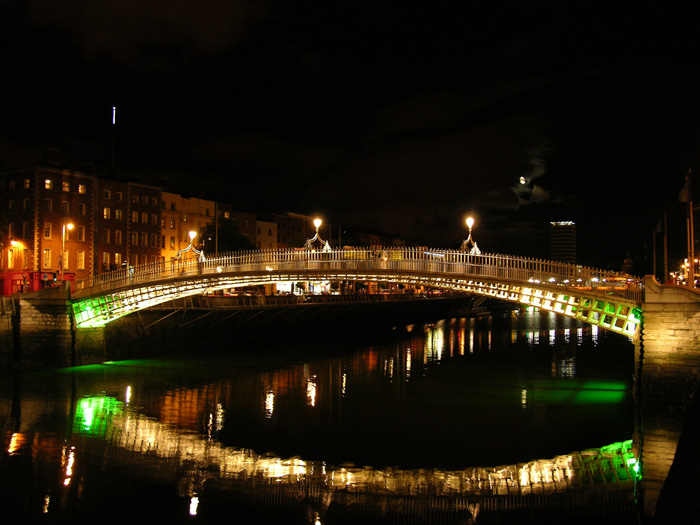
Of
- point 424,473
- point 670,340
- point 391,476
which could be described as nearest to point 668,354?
point 670,340

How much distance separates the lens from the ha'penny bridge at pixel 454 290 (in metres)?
21.6

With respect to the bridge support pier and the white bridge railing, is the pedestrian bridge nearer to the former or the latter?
the white bridge railing

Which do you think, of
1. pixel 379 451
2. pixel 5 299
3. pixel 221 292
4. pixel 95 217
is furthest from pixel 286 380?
pixel 95 217

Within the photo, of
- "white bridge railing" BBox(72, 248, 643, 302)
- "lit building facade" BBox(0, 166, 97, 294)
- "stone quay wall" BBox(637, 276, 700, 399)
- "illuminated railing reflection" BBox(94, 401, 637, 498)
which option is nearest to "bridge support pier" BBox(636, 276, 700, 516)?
"stone quay wall" BBox(637, 276, 700, 399)

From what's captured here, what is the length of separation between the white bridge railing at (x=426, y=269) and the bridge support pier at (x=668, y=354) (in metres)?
1.16

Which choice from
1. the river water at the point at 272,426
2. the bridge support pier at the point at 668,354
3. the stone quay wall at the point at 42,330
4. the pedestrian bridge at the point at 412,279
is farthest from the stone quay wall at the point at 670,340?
the stone quay wall at the point at 42,330

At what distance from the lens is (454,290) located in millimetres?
31016

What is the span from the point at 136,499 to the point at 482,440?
1029 cm

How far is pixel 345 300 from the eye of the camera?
194 feet

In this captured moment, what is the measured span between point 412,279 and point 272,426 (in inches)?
419

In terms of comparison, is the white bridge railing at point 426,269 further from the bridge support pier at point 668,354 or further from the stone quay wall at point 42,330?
the stone quay wall at point 42,330

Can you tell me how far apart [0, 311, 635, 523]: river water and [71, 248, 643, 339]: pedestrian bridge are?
3537 millimetres

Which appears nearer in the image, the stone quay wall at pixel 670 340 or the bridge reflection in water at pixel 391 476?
the bridge reflection in water at pixel 391 476

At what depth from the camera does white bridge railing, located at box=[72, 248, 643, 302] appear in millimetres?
24447
